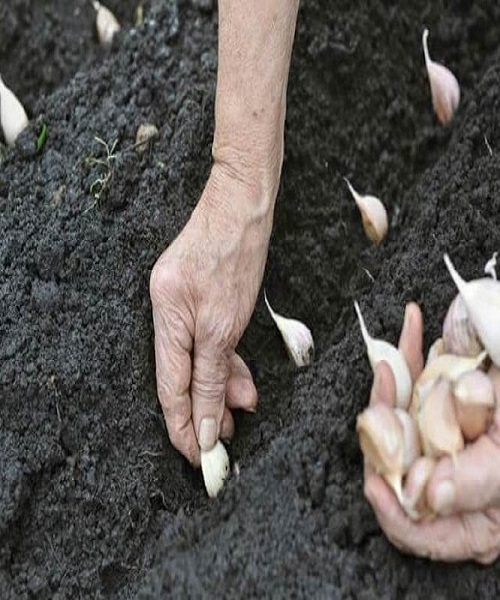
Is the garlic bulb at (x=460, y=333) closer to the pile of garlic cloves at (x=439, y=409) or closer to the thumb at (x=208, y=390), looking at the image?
the pile of garlic cloves at (x=439, y=409)

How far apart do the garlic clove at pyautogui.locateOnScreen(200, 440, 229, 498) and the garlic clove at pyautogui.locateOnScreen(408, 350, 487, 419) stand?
35 centimetres

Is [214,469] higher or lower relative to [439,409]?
lower

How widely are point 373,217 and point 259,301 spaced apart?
10.5 inches

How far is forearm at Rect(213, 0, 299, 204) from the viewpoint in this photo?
164 cm

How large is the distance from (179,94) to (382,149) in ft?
1.31

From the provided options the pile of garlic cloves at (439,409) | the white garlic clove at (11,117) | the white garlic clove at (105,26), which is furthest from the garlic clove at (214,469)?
the white garlic clove at (105,26)

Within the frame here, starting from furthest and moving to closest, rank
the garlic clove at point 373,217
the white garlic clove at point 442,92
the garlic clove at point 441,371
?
the white garlic clove at point 442,92
the garlic clove at point 373,217
the garlic clove at point 441,371

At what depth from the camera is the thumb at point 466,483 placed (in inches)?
49.8

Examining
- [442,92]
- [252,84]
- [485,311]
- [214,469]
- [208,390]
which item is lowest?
[214,469]

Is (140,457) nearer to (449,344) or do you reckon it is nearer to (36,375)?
(36,375)

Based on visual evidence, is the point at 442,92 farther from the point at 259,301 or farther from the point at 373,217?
the point at 259,301

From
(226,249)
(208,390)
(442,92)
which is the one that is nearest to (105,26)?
(442,92)

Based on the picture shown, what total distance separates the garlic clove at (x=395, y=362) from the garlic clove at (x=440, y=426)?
2.9 inches

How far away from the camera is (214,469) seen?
5.37 feet
